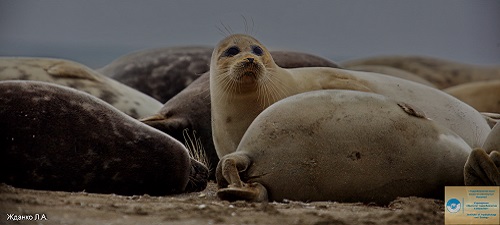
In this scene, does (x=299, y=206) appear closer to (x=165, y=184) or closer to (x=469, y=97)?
(x=165, y=184)

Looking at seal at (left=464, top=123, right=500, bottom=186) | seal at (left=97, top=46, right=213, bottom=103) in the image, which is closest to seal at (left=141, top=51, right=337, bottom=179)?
seal at (left=97, top=46, right=213, bottom=103)

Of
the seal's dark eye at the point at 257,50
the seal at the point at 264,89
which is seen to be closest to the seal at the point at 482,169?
the seal at the point at 264,89

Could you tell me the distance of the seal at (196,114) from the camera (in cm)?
425

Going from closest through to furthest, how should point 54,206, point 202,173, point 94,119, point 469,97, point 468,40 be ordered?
1. point 54,206
2. point 468,40
3. point 94,119
4. point 202,173
5. point 469,97

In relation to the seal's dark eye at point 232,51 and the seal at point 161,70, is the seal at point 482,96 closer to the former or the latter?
the seal at point 161,70

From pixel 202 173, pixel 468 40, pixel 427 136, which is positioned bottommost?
pixel 202 173

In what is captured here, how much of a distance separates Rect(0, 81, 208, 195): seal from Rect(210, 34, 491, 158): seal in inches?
13.8

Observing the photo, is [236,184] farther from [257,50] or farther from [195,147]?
[195,147]

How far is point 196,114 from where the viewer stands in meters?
4.40

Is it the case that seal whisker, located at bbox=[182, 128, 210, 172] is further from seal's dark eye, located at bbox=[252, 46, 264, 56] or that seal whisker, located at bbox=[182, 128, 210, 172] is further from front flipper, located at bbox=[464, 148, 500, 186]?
front flipper, located at bbox=[464, 148, 500, 186]

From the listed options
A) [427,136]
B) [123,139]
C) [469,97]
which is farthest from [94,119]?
[469,97]

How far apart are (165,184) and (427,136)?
3.48ft

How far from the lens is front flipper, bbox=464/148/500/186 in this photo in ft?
8.39

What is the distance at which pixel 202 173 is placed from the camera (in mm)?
3535
